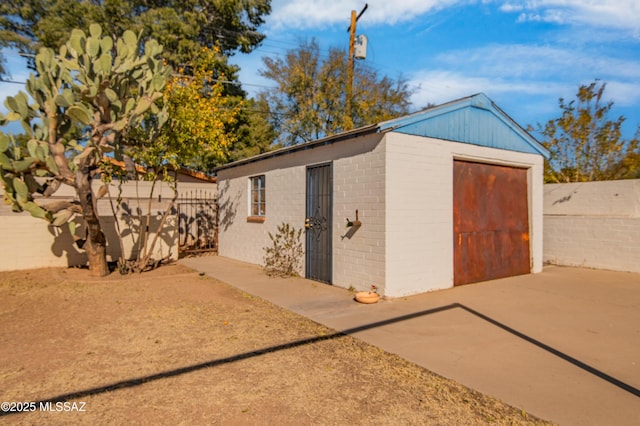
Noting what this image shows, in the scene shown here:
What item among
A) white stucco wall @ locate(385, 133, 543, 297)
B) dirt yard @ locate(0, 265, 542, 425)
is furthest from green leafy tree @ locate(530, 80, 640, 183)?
dirt yard @ locate(0, 265, 542, 425)

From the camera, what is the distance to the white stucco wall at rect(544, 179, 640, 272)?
962 centimetres

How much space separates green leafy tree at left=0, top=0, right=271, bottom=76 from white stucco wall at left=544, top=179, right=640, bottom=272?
54.8ft

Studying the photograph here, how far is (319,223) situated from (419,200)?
227 cm

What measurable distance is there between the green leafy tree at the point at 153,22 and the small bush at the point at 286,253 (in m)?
13.2

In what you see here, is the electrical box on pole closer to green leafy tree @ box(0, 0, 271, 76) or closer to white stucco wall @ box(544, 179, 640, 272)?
green leafy tree @ box(0, 0, 271, 76)

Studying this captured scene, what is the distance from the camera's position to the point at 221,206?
534 inches

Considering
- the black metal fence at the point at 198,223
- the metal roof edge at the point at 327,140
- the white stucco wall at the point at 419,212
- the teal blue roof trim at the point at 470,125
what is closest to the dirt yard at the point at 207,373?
the white stucco wall at the point at 419,212

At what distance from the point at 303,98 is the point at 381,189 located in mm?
14821

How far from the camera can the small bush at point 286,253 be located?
9.31 m

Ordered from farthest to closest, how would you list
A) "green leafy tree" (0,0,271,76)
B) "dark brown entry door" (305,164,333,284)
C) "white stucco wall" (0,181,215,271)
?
"green leafy tree" (0,0,271,76), "white stucco wall" (0,181,215,271), "dark brown entry door" (305,164,333,284)

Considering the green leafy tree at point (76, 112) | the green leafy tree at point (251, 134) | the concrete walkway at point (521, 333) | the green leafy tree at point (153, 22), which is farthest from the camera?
the green leafy tree at point (251, 134)

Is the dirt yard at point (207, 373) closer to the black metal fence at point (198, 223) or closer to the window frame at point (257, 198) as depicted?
the window frame at point (257, 198)

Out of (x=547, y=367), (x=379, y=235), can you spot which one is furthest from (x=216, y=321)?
(x=547, y=367)

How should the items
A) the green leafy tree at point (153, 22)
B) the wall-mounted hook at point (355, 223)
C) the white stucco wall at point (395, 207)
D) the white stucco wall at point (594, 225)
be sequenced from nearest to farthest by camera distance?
the white stucco wall at point (395, 207), the wall-mounted hook at point (355, 223), the white stucco wall at point (594, 225), the green leafy tree at point (153, 22)
